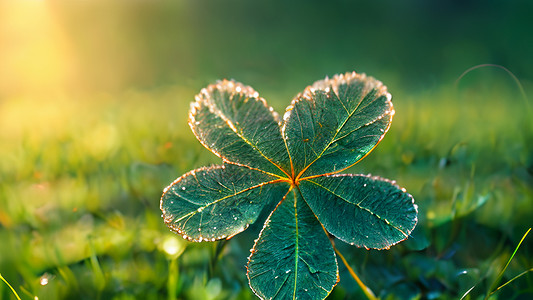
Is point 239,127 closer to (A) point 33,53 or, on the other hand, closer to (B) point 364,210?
(B) point 364,210

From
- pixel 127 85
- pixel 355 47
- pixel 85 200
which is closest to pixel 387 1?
pixel 355 47

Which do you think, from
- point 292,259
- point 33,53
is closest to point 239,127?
point 292,259

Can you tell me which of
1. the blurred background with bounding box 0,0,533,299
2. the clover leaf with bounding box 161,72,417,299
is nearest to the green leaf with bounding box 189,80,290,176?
the clover leaf with bounding box 161,72,417,299

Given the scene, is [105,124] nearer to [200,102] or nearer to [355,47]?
[200,102]

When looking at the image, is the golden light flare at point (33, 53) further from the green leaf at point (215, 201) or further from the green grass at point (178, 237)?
the green leaf at point (215, 201)

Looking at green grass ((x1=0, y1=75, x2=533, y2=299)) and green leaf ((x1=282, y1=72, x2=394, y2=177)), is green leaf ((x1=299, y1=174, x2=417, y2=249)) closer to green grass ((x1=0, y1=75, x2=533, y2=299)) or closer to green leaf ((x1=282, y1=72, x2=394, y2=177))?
green leaf ((x1=282, y1=72, x2=394, y2=177))
